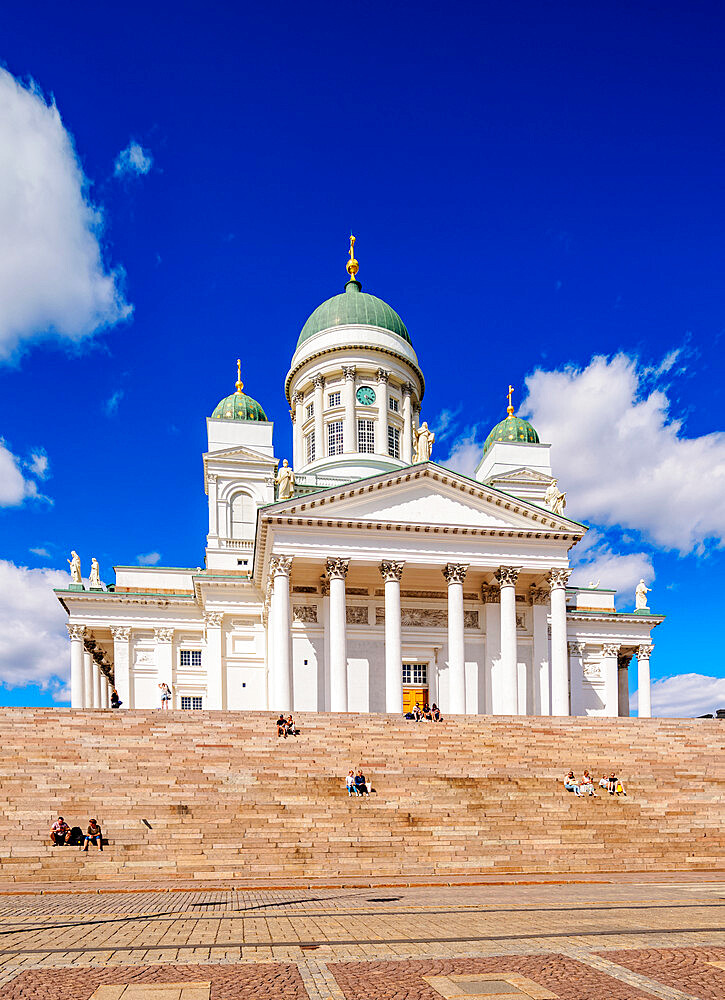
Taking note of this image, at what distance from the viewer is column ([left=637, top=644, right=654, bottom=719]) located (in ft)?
183

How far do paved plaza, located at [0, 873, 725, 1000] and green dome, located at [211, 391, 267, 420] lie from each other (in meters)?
48.0

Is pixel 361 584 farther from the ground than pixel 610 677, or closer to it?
farther from the ground

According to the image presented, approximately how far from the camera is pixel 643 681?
5684cm

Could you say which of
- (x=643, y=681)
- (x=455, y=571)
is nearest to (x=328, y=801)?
(x=455, y=571)

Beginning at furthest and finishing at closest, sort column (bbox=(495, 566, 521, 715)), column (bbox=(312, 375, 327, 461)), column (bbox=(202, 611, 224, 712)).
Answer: column (bbox=(312, 375, 327, 461))
column (bbox=(202, 611, 224, 712))
column (bbox=(495, 566, 521, 715))

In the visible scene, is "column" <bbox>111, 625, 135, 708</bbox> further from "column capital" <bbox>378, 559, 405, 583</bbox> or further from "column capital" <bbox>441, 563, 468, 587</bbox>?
"column capital" <bbox>441, 563, 468, 587</bbox>

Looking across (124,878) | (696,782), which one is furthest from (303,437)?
(124,878)

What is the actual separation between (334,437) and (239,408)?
9.77 meters

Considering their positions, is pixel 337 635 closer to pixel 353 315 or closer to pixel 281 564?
pixel 281 564

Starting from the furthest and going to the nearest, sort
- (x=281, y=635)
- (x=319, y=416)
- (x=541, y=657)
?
1. (x=319, y=416)
2. (x=541, y=657)
3. (x=281, y=635)

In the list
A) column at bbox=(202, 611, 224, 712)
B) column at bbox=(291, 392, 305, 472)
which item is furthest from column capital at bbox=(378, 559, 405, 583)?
column at bbox=(291, 392, 305, 472)

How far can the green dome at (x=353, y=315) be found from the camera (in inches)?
2338

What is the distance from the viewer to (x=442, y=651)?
45.2 meters

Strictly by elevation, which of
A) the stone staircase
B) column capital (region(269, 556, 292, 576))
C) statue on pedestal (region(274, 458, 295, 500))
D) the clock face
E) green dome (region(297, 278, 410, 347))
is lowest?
the stone staircase
